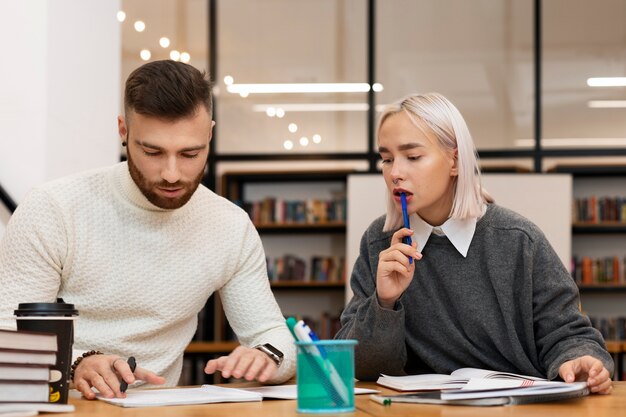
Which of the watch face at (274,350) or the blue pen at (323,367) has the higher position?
the blue pen at (323,367)

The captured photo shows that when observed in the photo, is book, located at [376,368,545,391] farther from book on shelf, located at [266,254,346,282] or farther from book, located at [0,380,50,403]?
book on shelf, located at [266,254,346,282]

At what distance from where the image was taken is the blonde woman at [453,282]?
1984mm

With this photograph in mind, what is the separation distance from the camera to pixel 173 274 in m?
2.08

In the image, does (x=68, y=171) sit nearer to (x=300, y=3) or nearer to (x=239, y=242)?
(x=239, y=242)

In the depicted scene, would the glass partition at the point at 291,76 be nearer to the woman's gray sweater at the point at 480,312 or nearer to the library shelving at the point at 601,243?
the library shelving at the point at 601,243

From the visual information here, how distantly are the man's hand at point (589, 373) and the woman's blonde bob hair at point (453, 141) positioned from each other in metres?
0.42

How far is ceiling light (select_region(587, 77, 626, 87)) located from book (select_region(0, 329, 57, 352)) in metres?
6.80

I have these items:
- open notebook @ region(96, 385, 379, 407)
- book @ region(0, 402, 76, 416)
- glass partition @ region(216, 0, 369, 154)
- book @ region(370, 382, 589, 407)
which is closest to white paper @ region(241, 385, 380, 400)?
open notebook @ region(96, 385, 379, 407)

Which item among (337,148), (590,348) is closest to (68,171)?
(590,348)

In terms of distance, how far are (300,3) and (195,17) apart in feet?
2.93

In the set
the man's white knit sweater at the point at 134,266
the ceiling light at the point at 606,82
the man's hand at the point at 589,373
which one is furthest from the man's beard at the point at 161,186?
the ceiling light at the point at 606,82

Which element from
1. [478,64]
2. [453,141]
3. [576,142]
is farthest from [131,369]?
[576,142]

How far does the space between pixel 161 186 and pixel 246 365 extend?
420mm

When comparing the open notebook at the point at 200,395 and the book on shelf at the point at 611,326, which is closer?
the open notebook at the point at 200,395
